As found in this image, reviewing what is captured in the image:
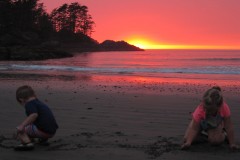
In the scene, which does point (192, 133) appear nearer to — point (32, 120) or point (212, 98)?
point (212, 98)

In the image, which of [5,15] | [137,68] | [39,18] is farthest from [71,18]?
[137,68]

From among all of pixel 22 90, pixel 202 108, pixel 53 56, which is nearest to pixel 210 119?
pixel 202 108

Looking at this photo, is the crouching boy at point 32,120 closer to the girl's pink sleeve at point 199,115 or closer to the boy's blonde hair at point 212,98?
the girl's pink sleeve at point 199,115

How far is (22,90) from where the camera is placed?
4.86 metres

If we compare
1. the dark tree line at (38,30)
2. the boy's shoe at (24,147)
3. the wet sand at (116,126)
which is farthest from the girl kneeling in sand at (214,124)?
the dark tree line at (38,30)

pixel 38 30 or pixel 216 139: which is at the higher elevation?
pixel 38 30

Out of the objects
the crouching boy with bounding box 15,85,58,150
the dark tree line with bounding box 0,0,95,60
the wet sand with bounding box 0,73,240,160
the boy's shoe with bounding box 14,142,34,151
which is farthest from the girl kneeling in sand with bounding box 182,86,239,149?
the dark tree line with bounding box 0,0,95,60

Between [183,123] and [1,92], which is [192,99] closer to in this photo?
[183,123]

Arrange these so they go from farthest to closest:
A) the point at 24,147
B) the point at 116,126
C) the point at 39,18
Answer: the point at 39,18
the point at 116,126
the point at 24,147

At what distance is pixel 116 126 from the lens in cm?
621

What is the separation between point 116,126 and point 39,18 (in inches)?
3519

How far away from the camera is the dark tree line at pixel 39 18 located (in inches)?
2817

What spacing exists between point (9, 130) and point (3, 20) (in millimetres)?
68736

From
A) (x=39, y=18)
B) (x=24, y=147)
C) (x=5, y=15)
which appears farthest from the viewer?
(x=39, y=18)
